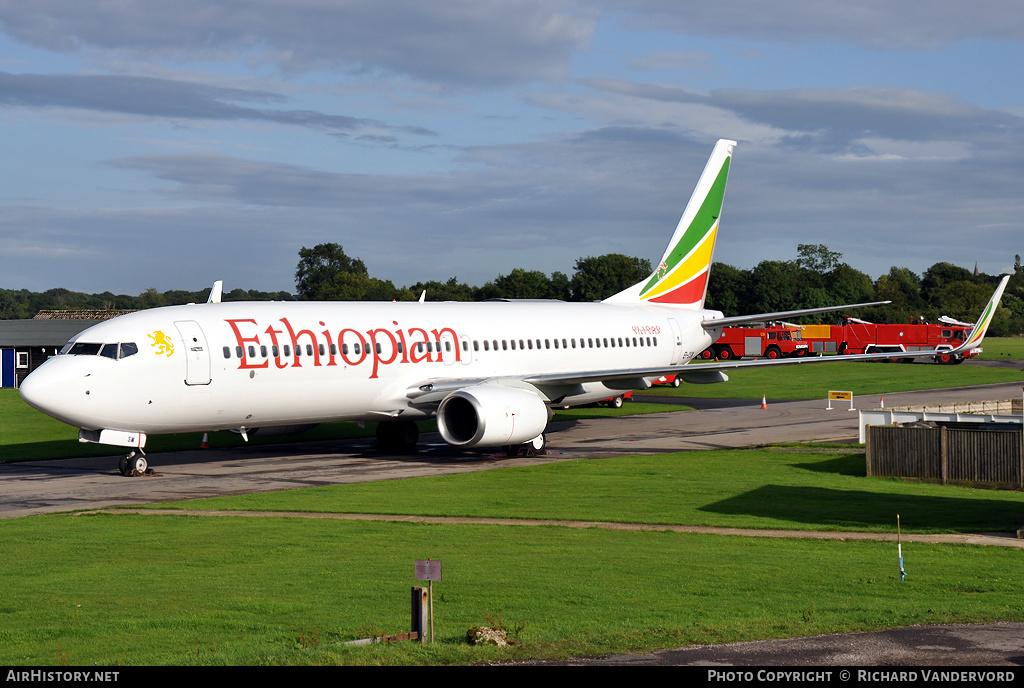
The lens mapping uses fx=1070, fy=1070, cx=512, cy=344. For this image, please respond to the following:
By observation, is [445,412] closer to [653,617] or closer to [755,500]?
[755,500]

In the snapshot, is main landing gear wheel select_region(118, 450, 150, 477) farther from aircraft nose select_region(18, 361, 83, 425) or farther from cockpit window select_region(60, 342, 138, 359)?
cockpit window select_region(60, 342, 138, 359)

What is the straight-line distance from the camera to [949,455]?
28.1 metres

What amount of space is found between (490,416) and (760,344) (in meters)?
71.2

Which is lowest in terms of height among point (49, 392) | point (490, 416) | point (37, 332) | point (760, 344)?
point (490, 416)

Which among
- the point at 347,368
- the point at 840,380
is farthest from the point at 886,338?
the point at 347,368

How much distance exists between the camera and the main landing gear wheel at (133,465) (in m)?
31.0

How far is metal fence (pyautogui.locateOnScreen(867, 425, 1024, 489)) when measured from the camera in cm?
2712

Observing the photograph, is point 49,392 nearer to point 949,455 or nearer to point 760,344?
point 949,455

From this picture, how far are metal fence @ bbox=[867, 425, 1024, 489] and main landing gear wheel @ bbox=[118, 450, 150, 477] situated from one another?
20574 mm

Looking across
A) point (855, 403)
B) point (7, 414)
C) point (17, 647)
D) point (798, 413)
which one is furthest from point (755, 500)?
point (7, 414)

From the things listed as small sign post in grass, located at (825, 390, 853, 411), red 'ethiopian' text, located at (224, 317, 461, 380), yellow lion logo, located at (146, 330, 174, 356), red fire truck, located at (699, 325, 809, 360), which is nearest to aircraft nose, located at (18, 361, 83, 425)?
yellow lion logo, located at (146, 330, 174, 356)

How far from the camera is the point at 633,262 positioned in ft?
567

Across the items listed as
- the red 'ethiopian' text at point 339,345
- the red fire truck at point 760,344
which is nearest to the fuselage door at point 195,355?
the red 'ethiopian' text at point 339,345
